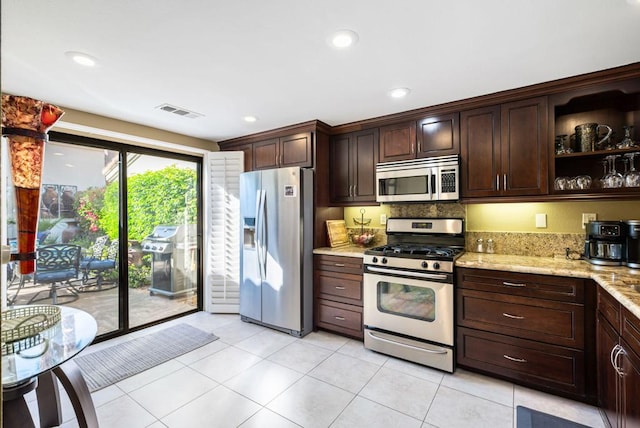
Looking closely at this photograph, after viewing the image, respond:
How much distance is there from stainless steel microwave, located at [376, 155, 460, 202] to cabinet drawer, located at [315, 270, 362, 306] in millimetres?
861

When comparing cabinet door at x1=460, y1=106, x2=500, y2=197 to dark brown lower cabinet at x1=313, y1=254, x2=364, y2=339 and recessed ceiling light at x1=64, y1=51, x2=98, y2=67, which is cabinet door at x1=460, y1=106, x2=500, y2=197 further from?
recessed ceiling light at x1=64, y1=51, x2=98, y2=67

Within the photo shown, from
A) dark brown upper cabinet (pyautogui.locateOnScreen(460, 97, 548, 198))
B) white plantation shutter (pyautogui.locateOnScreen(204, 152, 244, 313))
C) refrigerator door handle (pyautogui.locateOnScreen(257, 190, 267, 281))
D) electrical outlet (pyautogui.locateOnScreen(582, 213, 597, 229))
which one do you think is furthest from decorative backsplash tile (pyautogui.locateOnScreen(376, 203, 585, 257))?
white plantation shutter (pyautogui.locateOnScreen(204, 152, 244, 313))

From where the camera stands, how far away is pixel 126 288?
368cm

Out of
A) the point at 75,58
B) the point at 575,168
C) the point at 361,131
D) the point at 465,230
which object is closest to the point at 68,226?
the point at 75,58

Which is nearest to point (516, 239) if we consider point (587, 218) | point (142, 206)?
point (587, 218)

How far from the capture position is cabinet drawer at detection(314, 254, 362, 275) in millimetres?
3365

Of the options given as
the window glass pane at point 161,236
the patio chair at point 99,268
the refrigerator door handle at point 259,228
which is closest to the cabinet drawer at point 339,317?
the refrigerator door handle at point 259,228

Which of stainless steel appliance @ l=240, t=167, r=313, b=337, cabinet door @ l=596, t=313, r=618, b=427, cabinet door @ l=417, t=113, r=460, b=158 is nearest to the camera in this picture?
cabinet door @ l=596, t=313, r=618, b=427

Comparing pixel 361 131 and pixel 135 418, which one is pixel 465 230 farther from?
pixel 135 418

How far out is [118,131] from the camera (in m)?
3.49

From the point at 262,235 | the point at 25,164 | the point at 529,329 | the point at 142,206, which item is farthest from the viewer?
the point at 142,206

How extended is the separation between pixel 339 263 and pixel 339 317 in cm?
56

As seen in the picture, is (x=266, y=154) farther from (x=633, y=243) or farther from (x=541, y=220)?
(x=633, y=243)

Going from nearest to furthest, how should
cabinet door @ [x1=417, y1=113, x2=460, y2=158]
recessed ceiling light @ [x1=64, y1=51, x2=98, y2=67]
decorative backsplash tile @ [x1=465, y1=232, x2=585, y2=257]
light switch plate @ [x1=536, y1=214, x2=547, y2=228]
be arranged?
1. recessed ceiling light @ [x1=64, y1=51, x2=98, y2=67]
2. decorative backsplash tile @ [x1=465, y1=232, x2=585, y2=257]
3. light switch plate @ [x1=536, y1=214, x2=547, y2=228]
4. cabinet door @ [x1=417, y1=113, x2=460, y2=158]
